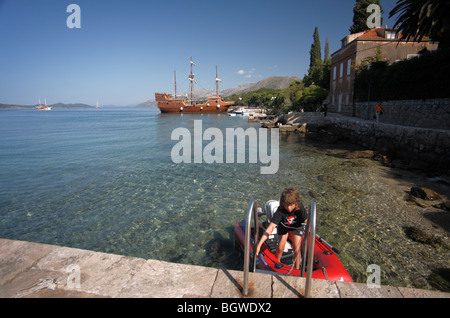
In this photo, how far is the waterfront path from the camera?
8.51 ft

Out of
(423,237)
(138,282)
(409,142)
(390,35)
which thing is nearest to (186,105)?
(390,35)

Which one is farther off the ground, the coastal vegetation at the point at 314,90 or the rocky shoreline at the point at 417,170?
the coastal vegetation at the point at 314,90

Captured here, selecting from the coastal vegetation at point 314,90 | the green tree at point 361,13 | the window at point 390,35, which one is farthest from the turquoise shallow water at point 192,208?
the green tree at point 361,13

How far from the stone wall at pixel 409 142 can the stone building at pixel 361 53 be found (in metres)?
8.49

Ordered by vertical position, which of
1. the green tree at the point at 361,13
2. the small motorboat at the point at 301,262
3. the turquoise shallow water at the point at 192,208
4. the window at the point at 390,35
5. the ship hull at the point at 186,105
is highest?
the green tree at the point at 361,13

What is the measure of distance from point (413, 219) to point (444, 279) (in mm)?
2829

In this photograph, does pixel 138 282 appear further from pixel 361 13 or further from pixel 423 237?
pixel 361 13

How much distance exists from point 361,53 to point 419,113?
12.9m

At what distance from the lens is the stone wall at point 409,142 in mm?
12289

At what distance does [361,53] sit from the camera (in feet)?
84.8

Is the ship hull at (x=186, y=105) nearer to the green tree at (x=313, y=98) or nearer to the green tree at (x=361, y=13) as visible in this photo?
the green tree at (x=313, y=98)

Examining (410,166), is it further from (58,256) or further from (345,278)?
(58,256)
